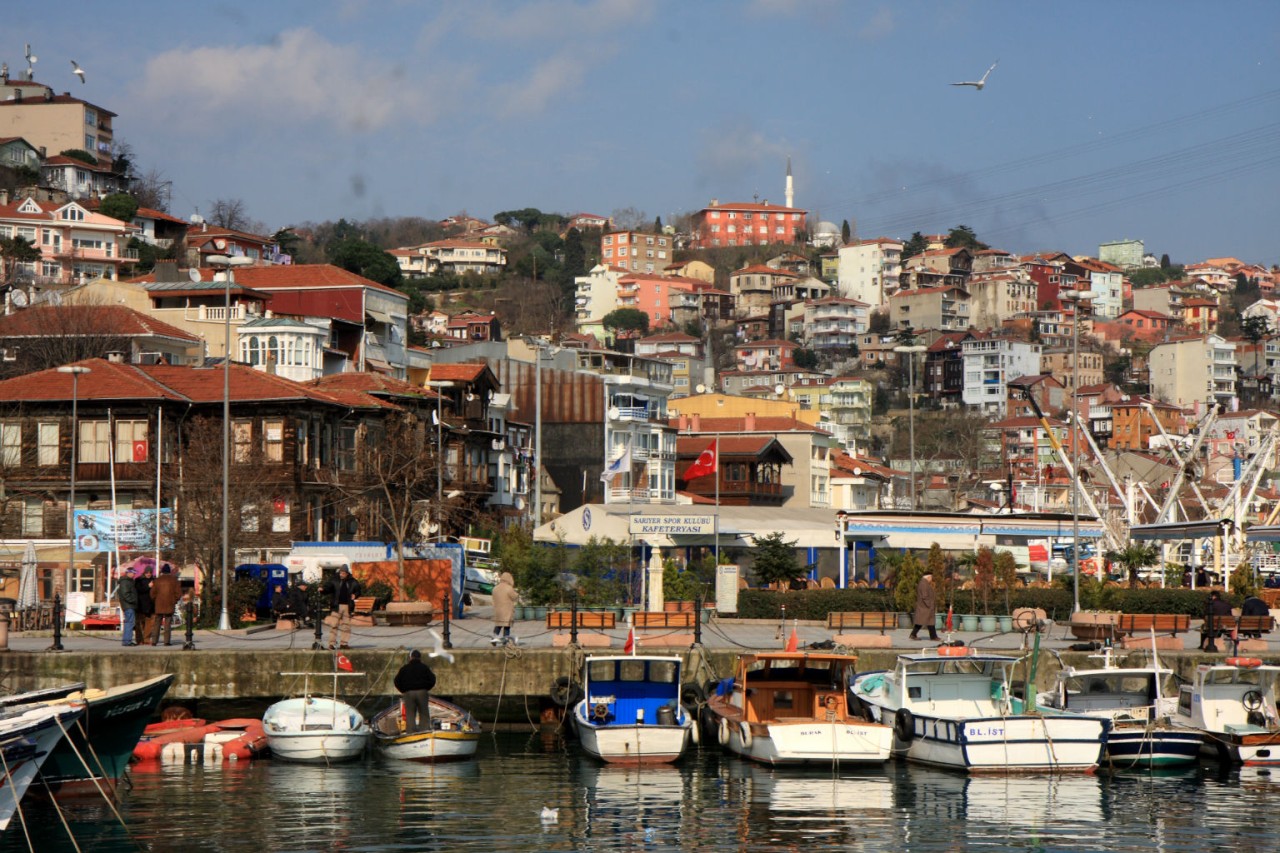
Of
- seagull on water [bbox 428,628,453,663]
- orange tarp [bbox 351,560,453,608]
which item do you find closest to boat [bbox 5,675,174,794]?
seagull on water [bbox 428,628,453,663]

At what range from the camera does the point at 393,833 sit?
2428cm

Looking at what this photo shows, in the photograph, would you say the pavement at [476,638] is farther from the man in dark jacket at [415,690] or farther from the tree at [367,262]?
the tree at [367,262]

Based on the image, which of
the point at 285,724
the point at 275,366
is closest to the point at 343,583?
the point at 285,724

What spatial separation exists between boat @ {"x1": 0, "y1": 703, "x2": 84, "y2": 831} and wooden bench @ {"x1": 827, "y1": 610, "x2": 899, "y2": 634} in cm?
2350

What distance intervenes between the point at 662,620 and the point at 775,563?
485 inches

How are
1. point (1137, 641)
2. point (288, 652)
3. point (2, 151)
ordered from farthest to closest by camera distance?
point (2, 151) → point (1137, 641) → point (288, 652)

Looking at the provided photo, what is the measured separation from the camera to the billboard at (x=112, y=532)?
51.4 metres

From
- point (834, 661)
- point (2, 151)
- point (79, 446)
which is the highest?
point (2, 151)

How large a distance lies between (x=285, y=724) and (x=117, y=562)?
22.8 m

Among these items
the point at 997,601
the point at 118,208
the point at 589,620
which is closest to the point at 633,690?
the point at 589,620

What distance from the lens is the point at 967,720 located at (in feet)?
98.3

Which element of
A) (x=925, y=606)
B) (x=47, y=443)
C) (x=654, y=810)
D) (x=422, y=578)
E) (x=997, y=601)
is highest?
(x=47, y=443)

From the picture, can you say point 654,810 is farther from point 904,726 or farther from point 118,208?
point 118,208

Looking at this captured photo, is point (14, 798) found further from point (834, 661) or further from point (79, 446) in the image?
point (79, 446)
